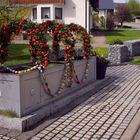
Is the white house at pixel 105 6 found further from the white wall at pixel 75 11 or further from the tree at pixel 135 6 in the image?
the tree at pixel 135 6

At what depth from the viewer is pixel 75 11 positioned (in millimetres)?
33281

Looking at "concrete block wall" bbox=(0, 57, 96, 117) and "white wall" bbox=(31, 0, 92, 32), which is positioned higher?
"white wall" bbox=(31, 0, 92, 32)

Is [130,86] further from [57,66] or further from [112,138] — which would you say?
[112,138]

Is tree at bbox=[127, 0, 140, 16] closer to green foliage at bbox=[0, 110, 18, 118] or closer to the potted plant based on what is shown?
the potted plant

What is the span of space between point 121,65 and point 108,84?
485 centimetres

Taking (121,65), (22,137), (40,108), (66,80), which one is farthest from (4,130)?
(121,65)

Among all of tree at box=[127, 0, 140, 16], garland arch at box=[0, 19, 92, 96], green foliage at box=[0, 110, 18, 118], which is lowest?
green foliage at box=[0, 110, 18, 118]

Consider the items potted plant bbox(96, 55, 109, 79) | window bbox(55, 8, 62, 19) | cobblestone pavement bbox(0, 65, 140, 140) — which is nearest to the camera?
cobblestone pavement bbox(0, 65, 140, 140)

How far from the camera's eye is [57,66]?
8.23 m

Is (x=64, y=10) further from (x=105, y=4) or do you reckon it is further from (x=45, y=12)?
(x=105, y=4)

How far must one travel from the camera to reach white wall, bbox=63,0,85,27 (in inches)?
1293

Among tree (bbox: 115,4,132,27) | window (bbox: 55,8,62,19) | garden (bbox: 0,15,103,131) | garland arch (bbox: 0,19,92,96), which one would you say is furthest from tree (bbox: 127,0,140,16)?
garden (bbox: 0,15,103,131)

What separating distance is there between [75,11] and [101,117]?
26584mm

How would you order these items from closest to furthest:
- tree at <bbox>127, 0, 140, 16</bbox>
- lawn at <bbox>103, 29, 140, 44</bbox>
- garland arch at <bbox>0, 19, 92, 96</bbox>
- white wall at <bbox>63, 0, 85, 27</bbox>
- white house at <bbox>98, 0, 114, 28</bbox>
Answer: garland arch at <bbox>0, 19, 92, 96</bbox>
lawn at <bbox>103, 29, 140, 44</bbox>
white wall at <bbox>63, 0, 85, 27</bbox>
white house at <bbox>98, 0, 114, 28</bbox>
tree at <bbox>127, 0, 140, 16</bbox>
